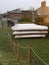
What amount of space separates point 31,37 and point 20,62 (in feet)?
30.7

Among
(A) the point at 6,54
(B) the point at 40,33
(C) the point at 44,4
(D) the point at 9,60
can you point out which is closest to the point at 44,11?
(C) the point at 44,4

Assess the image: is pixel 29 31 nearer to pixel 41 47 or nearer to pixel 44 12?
pixel 41 47

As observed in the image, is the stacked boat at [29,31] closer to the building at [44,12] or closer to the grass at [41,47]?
the grass at [41,47]

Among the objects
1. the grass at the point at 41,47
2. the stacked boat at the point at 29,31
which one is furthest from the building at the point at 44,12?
the grass at the point at 41,47

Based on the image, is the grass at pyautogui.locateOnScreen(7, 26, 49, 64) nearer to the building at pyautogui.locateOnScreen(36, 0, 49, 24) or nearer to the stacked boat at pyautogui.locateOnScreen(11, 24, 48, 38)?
A: the stacked boat at pyautogui.locateOnScreen(11, 24, 48, 38)

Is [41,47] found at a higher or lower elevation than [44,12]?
lower

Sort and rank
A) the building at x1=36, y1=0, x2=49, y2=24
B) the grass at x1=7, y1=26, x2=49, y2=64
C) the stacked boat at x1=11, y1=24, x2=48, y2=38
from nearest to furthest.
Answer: the grass at x1=7, y1=26, x2=49, y2=64 < the stacked boat at x1=11, y1=24, x2=48, y2=38 < the building at x1=36, y1=0, x2=49, y2=24

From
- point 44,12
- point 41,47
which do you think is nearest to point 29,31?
point 41,47

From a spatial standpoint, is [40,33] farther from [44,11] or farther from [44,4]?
[44,4]

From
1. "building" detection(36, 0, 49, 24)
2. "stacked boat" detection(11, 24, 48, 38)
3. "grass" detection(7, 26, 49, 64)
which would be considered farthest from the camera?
"building" detection(36, 0, 49, 24)

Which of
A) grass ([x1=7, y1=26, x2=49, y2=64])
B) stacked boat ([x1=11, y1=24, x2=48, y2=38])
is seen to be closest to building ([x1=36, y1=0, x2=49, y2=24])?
stacked boat ([x1=11, y1=24, x2=48, y2=38])

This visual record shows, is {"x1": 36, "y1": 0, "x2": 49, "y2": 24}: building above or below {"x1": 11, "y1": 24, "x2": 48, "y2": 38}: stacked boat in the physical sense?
above

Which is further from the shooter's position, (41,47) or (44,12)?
(44,12)

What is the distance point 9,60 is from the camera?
36.5 ft
